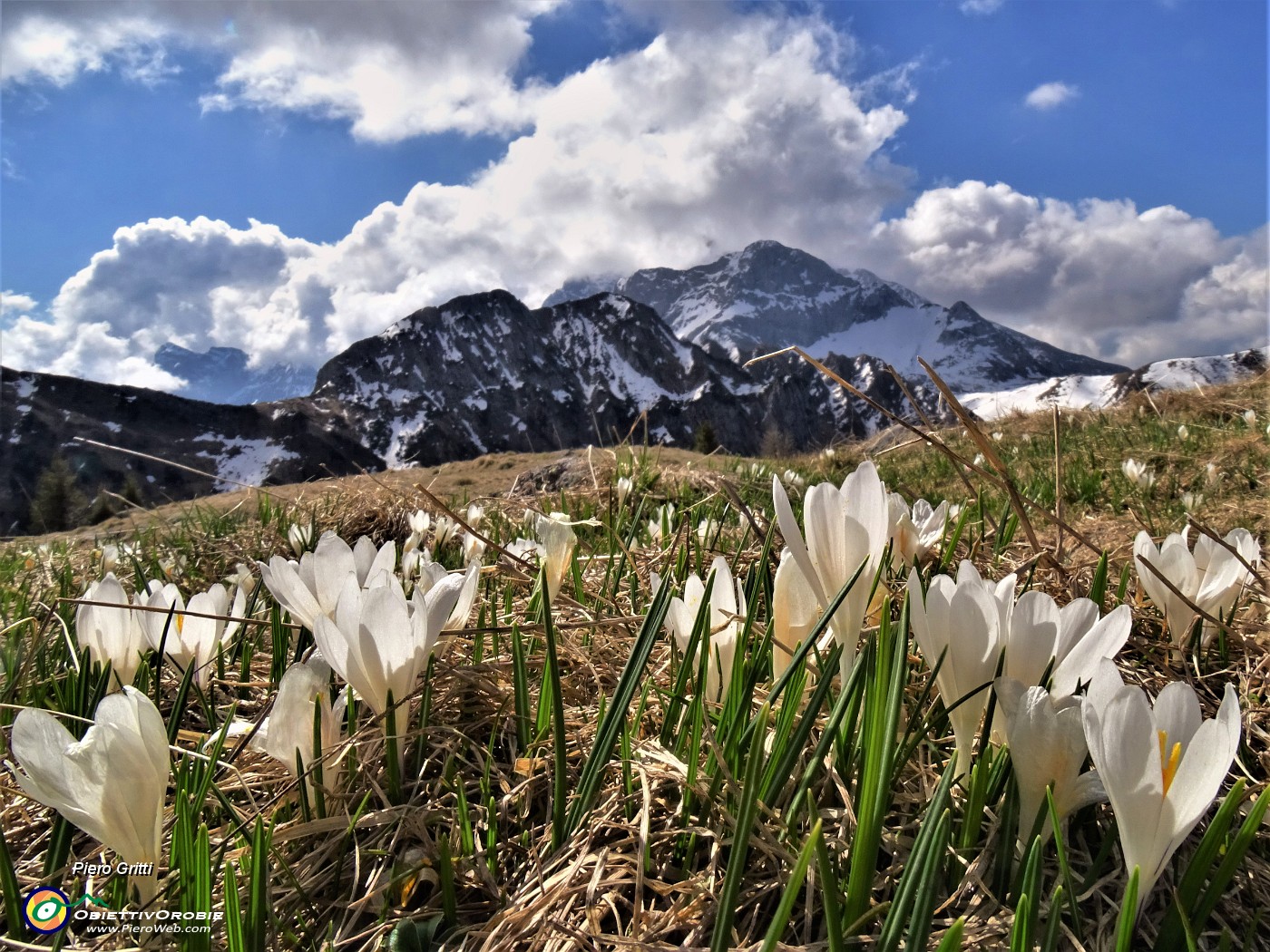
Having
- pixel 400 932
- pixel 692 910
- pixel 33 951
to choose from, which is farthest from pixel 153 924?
pixel 692 910

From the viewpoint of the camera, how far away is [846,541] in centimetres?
105

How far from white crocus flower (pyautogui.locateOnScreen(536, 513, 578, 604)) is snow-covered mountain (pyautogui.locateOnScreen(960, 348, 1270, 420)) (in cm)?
136

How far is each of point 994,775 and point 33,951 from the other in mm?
1209

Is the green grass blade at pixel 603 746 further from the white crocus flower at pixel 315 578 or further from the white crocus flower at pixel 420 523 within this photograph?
the white crocus flower at pixel 420 523

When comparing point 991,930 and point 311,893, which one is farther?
point 311,893

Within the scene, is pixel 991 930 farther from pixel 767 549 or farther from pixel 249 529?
pixel 249 529

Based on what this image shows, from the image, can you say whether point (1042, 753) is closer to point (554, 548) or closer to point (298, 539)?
point (554, 548)

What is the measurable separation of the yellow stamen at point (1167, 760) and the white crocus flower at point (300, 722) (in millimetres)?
1058

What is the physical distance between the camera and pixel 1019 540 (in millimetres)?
2695

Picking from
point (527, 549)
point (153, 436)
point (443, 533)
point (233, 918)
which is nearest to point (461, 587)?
point (233, 918)

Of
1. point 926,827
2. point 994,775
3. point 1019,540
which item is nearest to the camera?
point 926,827

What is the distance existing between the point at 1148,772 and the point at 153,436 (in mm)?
116871

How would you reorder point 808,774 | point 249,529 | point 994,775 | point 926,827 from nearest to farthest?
1. point 926,827
2. point 808,774
3. point 994,775
4. point 249,529

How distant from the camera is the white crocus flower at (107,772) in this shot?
2.92 feet
